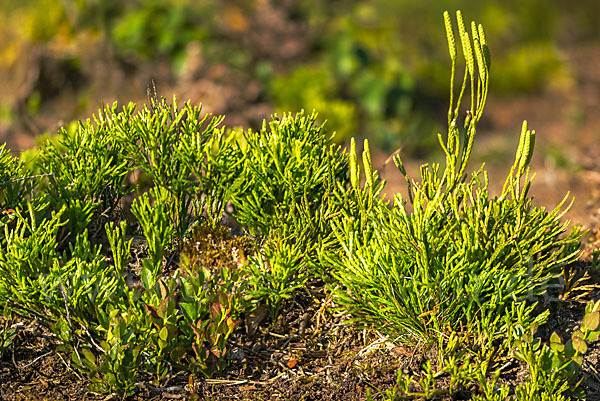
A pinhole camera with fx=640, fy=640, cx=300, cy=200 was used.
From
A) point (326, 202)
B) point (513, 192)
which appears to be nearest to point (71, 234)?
point (326, 202)

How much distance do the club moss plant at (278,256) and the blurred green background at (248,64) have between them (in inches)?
105

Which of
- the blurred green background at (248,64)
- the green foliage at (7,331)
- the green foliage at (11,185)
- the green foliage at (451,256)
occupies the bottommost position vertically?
the green foliage at (7,331)

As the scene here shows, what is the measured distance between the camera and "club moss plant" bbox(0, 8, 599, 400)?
1895 mm

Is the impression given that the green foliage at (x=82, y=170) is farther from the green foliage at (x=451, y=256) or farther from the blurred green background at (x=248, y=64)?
the blurred green background at (x=248, y=64)

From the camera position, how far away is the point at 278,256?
2.06 metres

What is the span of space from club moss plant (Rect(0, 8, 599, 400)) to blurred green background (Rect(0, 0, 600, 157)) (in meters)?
2.66

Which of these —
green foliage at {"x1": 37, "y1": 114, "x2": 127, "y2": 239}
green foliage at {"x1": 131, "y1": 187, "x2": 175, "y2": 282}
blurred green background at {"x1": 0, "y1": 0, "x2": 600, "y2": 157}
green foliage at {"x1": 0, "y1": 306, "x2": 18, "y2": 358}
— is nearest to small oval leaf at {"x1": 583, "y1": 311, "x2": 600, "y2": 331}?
green foliage at {"x1": 131, "y1": 187, "x2": 175, "y2": 282}

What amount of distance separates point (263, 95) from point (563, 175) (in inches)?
108

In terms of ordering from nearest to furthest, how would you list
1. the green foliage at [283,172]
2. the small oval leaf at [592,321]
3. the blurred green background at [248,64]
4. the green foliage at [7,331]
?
1. the small oval leaf at [592,321]
2. the green foliage at [7,331]
3. the green foliage at [283,172]
4. the blurred green background at [248,64]

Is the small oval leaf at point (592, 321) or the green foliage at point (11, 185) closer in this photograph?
the small oval leaf at point (592, 321)

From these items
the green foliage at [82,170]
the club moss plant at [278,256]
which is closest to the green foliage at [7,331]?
the club moss plant at [278,256]

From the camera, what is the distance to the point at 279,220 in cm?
224

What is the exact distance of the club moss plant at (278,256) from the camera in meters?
1.89

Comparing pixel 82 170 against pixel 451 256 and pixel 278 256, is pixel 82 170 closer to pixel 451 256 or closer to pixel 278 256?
pixel 278 256
